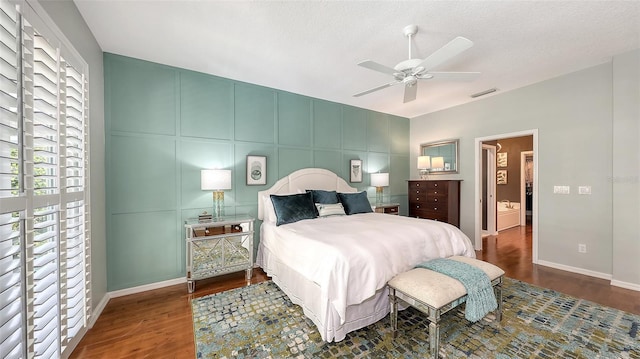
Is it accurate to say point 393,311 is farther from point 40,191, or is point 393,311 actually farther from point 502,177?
point 502,177

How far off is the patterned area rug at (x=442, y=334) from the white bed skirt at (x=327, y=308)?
8cm

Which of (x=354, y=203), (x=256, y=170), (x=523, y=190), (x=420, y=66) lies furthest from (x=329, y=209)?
(x=523, y=190)

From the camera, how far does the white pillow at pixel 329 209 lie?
3.58m

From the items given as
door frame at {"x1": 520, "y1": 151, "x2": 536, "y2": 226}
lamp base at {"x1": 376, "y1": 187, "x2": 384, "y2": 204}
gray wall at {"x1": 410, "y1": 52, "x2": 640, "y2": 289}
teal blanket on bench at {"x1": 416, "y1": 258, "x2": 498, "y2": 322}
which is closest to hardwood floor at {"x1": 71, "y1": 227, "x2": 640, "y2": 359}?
gray wall at {"x1": 410, "y1": 52, "x2": 640, "y2": 289}

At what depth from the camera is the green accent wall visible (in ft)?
9.29

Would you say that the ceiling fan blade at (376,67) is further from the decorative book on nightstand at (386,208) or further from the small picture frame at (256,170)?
the decorative book on nightstand at (386,208)

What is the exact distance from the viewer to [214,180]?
3068 millimetres

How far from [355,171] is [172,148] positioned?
321cm

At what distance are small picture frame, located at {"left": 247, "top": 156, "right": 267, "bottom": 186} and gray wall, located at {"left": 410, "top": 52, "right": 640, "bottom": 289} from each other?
417 cm

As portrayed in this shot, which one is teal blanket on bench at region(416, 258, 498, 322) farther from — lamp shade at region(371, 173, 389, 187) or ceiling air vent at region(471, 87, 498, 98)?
ceiling air vent at region(471, 87, 498, 98)

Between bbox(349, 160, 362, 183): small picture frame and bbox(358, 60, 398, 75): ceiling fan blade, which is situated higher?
bbox(358, 60, 398, 75): ceiling fan blade

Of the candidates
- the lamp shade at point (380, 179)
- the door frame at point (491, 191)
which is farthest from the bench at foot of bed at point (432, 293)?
the door frame at point (491, 191)

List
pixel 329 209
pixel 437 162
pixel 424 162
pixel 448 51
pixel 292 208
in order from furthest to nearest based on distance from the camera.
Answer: pixel 437 162 < pixel 424 162 < pixel 329 209 < pixel 292 208 < pixel 448 51

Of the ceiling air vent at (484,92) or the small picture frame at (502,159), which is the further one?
the small picture frame at (502,159)
